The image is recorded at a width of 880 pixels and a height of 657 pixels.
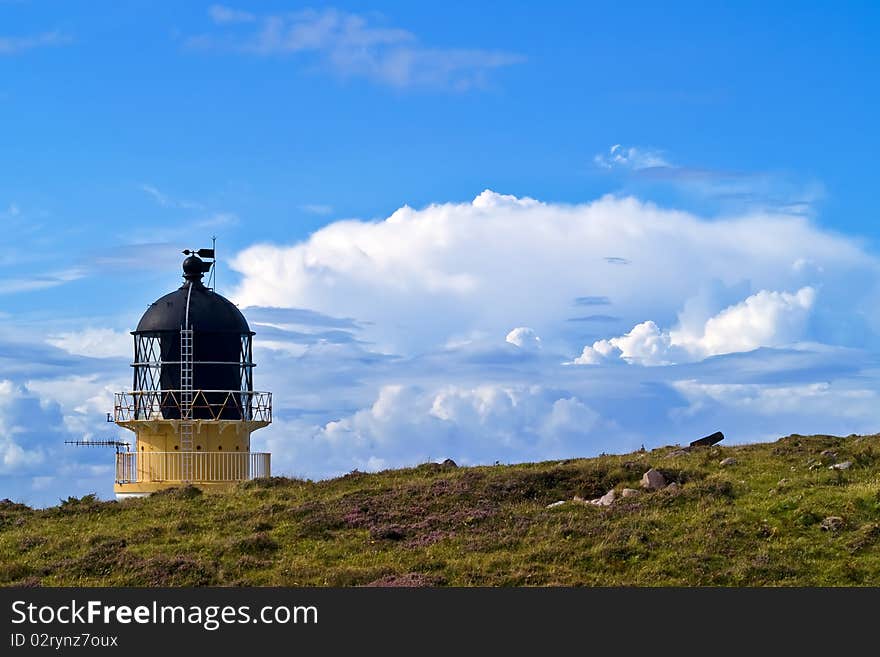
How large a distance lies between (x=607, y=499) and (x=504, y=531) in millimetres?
4132

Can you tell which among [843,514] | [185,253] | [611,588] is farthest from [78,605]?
[185,253]

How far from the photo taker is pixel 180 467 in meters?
58.9

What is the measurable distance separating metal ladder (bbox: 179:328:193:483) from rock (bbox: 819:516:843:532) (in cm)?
3297

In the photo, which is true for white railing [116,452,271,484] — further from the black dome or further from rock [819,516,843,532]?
rock [819,516,843,532]

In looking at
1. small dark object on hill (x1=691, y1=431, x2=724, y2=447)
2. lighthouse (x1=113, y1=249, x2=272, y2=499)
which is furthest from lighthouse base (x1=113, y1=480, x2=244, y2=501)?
small dark object on hill (x1=691, y1=431, x2=724, y2=447)

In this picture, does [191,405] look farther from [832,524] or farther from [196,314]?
[832,524]

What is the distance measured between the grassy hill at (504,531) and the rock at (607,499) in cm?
28

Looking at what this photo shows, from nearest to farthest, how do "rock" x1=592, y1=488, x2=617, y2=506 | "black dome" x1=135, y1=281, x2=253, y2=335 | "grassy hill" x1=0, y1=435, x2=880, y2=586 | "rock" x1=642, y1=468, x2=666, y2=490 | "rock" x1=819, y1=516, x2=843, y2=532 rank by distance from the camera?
"grassy hill" x1=0, y1=435, x2=880, y2=586 → "rock" x1=819, y1=516, x2=843, y2=532 → "rock" x1=592, y1=488, x2=617, y2=506 → "rock" x1=642, y1=468, x2=666, y2=490 → "black dome" x1=135, y1=281, x2=253, y2=335

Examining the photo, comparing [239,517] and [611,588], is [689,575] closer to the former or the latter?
[611,588]

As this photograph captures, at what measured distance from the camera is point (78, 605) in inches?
1136

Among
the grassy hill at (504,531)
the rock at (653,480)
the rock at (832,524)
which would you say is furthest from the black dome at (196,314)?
the rock at (832,524)

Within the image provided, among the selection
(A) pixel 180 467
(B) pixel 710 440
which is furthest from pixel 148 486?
(B) pixel 710 440

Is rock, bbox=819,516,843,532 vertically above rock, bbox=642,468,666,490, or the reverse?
rock, bbox=642,468,666,490

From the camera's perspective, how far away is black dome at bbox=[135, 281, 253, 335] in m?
60.2
